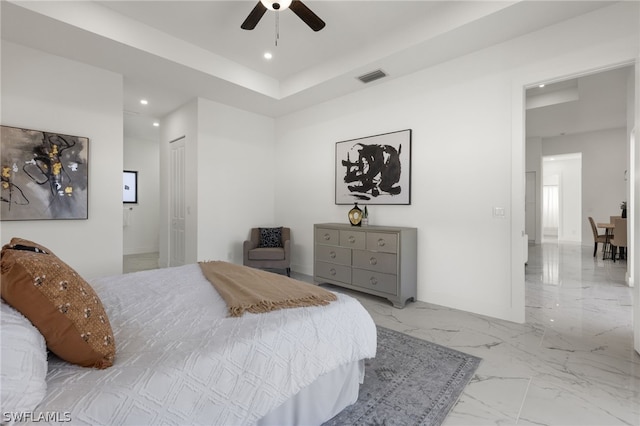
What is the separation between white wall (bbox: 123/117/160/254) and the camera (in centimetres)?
719

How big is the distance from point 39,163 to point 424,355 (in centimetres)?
425

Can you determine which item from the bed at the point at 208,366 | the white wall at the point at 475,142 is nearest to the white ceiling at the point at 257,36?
the white wall at the point at 475,142

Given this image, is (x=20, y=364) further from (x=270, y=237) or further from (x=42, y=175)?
(x=270, y=237)

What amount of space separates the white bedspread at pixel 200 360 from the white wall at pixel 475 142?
6.83 feet

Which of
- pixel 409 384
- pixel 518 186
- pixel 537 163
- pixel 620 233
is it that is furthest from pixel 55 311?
pixel 537 163

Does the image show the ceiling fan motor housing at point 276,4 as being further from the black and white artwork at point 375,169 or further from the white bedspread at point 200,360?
the white bedspread at point 200,360

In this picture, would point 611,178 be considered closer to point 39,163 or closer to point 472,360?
point 472,360

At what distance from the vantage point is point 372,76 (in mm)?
3832

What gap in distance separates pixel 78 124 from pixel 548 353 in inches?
205

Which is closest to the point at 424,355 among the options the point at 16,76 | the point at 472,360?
the point at 472,360

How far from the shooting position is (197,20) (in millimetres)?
3145

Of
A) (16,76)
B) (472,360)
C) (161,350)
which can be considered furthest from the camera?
(16,76)

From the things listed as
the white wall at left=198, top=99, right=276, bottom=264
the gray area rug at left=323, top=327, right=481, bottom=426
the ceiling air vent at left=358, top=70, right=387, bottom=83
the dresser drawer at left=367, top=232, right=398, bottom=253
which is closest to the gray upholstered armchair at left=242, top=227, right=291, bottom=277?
the white wall at left=198, top=99, right=276, bottom=264

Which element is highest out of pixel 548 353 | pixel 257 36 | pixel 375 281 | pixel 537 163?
pixel 257 36
